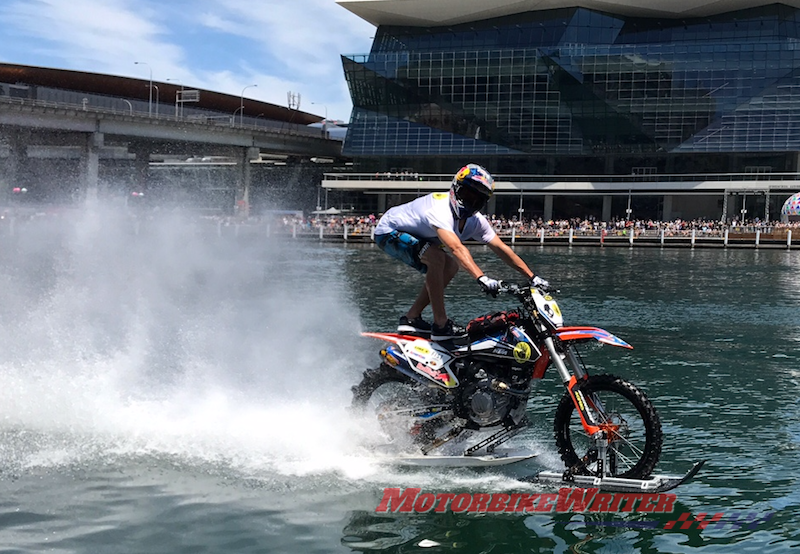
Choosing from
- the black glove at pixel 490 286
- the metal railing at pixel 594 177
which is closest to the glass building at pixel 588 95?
the metal railing at pixel 594 177

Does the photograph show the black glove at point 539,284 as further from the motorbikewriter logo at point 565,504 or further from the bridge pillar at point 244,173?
the bridge pillar at point 244,173

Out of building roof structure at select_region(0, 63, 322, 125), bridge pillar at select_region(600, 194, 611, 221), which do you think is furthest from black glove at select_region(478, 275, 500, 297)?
building roof structure at select_region(0, 63, 322, 125)

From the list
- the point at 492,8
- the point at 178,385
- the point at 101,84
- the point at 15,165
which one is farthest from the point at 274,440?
the point at 101,84

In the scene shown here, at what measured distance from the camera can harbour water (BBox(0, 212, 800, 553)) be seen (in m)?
6.93

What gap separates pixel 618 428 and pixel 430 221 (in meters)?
2.55

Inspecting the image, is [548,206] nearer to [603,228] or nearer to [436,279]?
[603,228]

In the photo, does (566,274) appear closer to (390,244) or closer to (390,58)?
(390,244)

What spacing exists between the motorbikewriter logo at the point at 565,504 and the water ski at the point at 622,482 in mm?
72

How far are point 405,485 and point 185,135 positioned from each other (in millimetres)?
88277

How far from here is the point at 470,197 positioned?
8359 mm

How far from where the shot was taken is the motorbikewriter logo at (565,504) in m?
7.29

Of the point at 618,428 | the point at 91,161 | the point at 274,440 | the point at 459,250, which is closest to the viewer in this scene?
the point at 618,428

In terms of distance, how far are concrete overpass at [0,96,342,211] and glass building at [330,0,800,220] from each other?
10.8m

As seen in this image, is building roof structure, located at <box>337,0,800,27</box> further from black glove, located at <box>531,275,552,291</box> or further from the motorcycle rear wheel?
black glove, located at <box>531,275,552,291</box>
